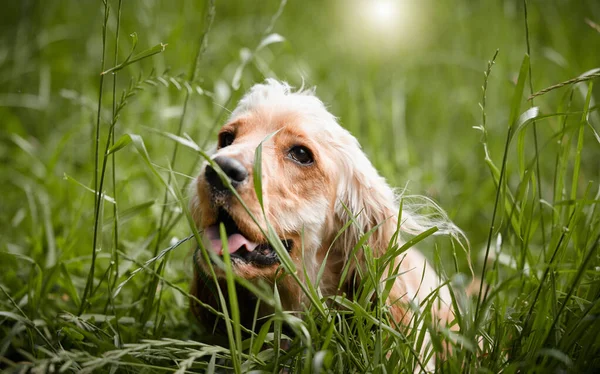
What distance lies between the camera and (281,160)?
80.4 inches

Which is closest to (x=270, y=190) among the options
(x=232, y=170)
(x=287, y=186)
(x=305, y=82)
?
(x=287, y=186)

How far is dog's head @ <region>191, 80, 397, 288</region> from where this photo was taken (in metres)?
1.79

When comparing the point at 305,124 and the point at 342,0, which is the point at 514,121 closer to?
the point at 305,124

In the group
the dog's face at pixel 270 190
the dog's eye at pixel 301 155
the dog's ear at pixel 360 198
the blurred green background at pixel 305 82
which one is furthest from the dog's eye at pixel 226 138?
the blurred green background at pixel 305 82

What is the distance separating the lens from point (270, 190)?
1.92 meters

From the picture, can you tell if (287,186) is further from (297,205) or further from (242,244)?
(242,244)

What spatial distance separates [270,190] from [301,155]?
0.81 feet

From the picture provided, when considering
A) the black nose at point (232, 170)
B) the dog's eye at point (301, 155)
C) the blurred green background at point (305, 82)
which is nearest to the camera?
the black nose at point (232, 170)

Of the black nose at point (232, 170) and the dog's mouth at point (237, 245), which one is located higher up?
the black nose at point (232, 170)

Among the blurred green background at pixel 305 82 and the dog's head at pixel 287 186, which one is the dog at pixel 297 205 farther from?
the blurred green background at pixel 305 82

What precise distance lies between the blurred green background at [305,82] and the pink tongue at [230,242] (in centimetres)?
102

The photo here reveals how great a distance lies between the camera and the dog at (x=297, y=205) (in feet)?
5.93

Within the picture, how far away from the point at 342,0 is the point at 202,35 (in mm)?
3988

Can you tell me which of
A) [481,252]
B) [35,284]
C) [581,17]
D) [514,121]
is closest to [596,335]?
[514,121]
